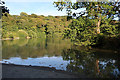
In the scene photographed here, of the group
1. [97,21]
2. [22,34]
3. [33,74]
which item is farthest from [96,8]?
[22,34]

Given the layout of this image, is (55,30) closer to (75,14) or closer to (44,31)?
(44,31)

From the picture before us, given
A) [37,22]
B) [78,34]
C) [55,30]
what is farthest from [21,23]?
[78,34]

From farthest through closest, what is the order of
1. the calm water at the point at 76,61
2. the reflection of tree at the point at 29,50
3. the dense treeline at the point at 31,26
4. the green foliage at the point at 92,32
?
the dense treeline at the point at 31,26 → the green foliage at the point at 92,32 → the reflection of tree at the point at 29,50 → the calm water at the point at 76,61

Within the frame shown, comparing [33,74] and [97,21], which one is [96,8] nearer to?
[97,21]

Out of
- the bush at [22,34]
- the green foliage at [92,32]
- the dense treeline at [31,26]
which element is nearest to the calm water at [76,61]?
the green foliage at [92,32]

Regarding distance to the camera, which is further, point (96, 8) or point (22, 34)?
point (22, 34)

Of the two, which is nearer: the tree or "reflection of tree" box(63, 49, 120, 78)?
"reflection of tree" box(63, 49, 120, 78)

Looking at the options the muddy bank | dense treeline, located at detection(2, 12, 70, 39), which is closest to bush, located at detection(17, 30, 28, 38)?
dense treeline, located at detection(2, 12, 70, 39)

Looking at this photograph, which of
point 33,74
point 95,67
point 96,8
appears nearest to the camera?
point 33,74

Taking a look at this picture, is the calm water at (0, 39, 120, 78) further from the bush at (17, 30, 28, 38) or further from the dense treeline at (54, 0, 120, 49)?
the bush at (17, 30, 28, 38)

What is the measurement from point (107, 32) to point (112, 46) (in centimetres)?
237

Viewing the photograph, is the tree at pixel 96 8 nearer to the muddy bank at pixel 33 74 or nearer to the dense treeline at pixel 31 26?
the muddy bank at pixel 33 74

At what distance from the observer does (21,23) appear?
65.1 meters

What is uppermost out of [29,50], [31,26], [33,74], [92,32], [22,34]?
[31,26]
